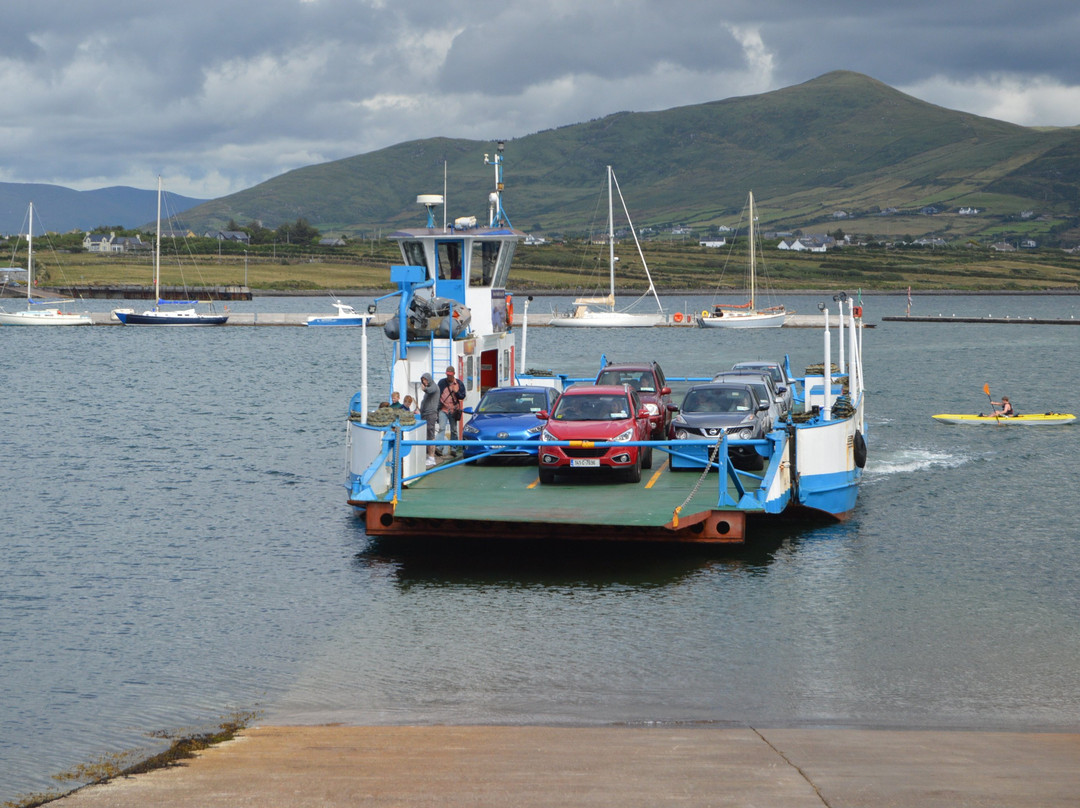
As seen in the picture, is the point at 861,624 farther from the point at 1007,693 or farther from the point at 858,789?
the point at 858,789

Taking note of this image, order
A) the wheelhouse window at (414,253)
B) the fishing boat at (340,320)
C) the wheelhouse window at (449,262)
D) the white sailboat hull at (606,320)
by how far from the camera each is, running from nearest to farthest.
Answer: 1. the wheelhouse window at (414,253)
2. the wheelhouse window at (449,262)
3. the fishing boat at (340,320)
4. the white sailboat hull at (606,320)

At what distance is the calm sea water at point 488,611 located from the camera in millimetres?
14227

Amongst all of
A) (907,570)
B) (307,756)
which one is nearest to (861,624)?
(907,570)

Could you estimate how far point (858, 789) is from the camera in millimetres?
9797

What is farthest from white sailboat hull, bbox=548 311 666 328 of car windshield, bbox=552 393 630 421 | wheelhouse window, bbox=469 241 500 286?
car windshield, bbox=552 393 630 421

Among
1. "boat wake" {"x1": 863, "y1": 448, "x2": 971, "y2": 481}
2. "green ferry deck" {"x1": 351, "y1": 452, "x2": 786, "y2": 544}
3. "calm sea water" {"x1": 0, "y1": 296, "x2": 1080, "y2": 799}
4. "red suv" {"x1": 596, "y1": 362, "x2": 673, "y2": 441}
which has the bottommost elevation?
"calm sea water" {"x1": 0, "y1": 296, "x2": 1080, "y2": 799}

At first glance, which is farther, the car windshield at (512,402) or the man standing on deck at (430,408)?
the car windshield at (512,402)

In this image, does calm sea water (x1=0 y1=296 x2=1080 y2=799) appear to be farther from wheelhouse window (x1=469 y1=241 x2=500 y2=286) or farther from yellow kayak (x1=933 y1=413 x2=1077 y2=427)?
wheelhouse window (x1=469 y1=241 x2=500 y2=286)

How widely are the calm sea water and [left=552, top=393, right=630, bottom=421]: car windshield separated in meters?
2.73

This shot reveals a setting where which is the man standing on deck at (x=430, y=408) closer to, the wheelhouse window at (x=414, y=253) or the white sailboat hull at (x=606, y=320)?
the wheelhouse window at (x=414, y=253)

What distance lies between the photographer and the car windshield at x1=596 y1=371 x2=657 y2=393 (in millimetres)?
28047

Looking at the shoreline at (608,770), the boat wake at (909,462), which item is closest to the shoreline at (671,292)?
the boat wake at (909,462)

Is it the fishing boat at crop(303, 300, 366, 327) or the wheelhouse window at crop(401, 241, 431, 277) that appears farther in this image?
the fishing boat at crop(303, 300, 366, 327)

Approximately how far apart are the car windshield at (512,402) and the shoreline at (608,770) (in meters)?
13.8
